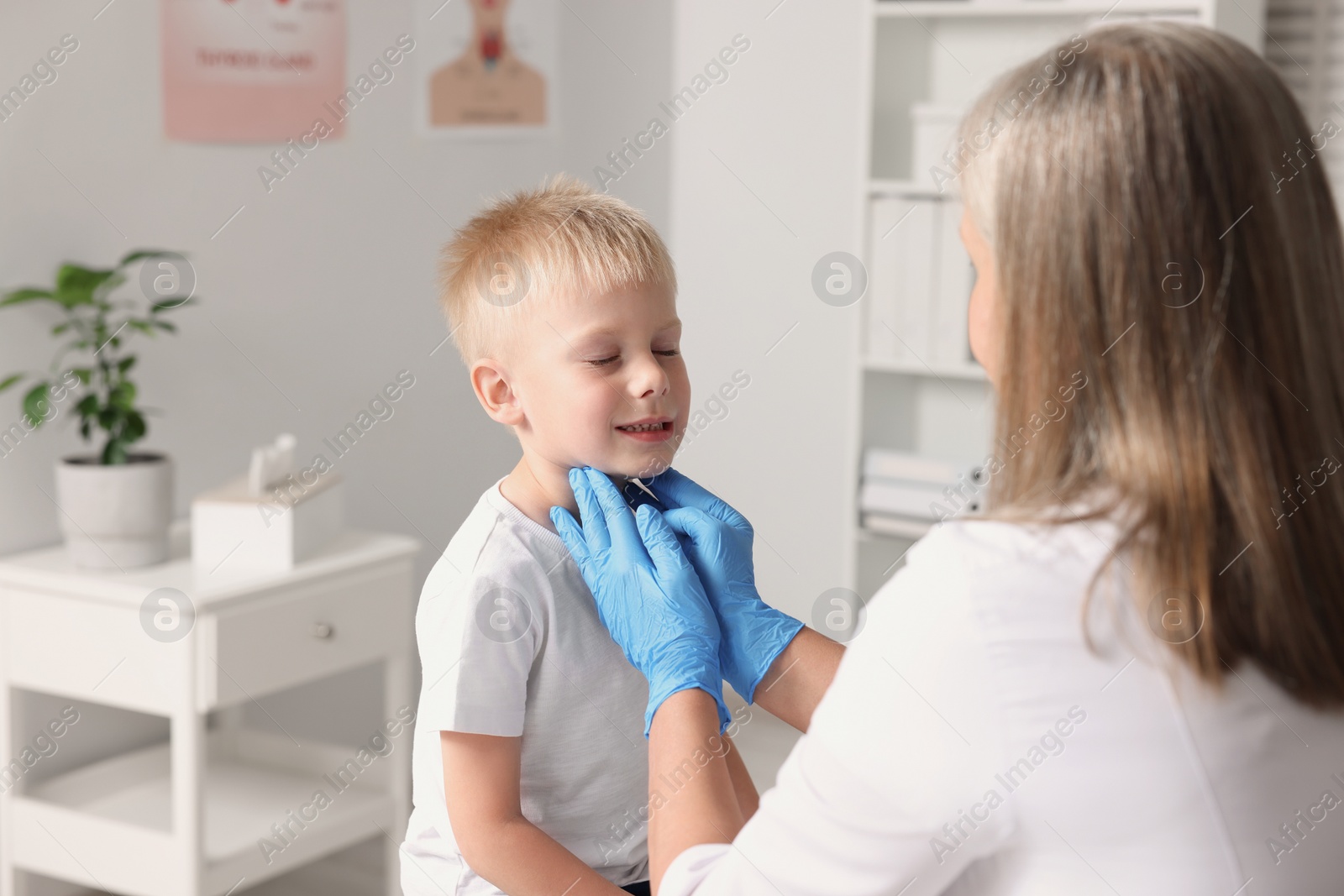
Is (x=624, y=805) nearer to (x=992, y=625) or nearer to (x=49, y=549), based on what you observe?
(x=992, y=625)

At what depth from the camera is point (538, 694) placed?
3.66 ft

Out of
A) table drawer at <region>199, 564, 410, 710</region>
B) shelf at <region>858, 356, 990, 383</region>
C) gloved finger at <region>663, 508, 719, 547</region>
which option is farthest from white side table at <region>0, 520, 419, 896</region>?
shelf at <region>858, 356, 990, 383</region>

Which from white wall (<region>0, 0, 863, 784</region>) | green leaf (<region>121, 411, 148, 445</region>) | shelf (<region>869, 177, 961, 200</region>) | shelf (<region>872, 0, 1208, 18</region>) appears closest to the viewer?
green leaf (<region>121, 411, 148, 445</region>)

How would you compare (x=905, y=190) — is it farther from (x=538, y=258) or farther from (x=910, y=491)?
(x=538, y=258)

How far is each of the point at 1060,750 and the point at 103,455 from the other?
71.1 inches

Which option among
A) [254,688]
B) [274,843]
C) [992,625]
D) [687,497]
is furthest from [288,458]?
[992,625]

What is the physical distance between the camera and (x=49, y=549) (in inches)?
88.7

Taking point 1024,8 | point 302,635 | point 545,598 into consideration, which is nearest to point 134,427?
point 302,635

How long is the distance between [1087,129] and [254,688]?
1.69 meters

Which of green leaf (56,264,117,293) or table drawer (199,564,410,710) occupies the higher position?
green leaf (56,264,117,293)

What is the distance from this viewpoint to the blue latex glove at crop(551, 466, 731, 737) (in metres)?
1.04

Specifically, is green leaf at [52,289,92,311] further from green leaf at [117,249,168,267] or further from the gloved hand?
the gloved hand

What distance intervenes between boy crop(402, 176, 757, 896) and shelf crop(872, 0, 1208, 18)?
71.3 inches

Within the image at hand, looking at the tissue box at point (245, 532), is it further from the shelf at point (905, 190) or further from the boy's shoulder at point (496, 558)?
the shelf at point (905, 190)
